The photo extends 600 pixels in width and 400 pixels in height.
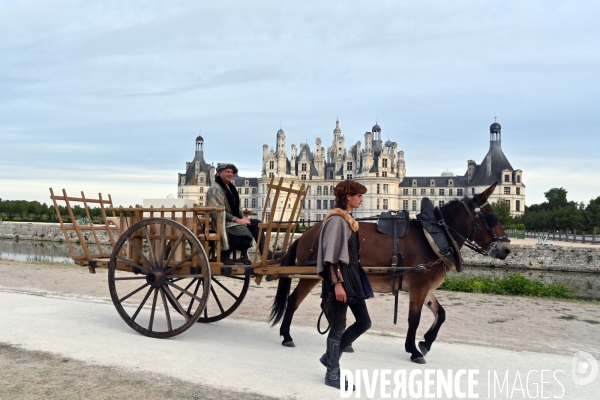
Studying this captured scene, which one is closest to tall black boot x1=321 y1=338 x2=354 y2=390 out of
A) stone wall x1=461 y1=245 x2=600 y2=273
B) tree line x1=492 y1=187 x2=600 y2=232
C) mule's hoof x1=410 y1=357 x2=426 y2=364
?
mule's hoof x1=410 y1=357 x2=426 y2=364

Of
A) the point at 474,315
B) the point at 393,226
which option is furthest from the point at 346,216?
the point at 474,315

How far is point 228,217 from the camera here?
5789 millimetres

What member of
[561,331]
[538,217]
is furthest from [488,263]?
[538,217]

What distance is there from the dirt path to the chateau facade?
62811 millimetres

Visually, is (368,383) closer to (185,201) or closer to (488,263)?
(185,201)

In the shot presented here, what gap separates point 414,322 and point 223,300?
4.80 meters

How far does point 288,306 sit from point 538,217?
57422mm

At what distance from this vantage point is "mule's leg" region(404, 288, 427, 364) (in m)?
4.93

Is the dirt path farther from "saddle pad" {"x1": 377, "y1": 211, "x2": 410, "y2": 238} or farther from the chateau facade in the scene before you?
the chateau facade

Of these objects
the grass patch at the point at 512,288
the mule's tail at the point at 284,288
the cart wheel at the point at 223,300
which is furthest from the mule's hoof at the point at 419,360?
the grass patch at the point at 512,288

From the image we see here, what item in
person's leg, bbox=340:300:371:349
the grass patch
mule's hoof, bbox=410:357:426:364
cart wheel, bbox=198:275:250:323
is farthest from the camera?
the grass patch

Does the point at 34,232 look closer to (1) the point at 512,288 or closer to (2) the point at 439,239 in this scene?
(1) the point at 512,288

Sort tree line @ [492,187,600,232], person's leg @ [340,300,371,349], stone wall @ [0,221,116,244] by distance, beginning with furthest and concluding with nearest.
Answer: tree line @ [492,187,600,232]
stone wall @ [0,221,116,244]
person's leg @ [340,300,371,349]

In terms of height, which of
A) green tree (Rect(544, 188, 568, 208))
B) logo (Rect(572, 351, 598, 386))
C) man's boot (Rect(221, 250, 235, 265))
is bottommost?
logo (Rect(572, 351, 598, 386))
